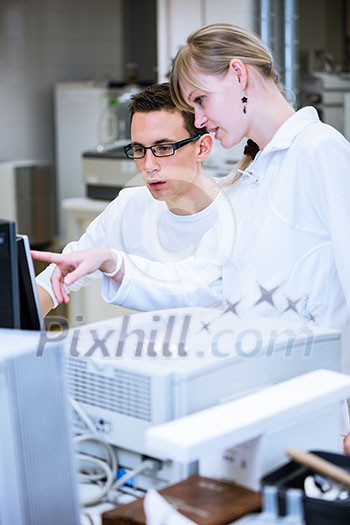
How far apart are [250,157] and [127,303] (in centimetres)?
45

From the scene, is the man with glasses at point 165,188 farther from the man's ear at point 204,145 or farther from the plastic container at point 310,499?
the plastic container at point 310,499

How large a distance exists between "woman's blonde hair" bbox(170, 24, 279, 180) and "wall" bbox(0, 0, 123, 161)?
4.73 m

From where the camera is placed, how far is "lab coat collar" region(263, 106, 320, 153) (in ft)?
5.74

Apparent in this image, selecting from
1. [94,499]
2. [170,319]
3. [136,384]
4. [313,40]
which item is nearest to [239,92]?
[170,319]

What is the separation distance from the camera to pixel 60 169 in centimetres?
628

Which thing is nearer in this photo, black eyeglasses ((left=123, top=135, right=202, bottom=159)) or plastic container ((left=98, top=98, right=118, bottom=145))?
black eyeglasses ((left=123, top=135, right=202, bottom=159))

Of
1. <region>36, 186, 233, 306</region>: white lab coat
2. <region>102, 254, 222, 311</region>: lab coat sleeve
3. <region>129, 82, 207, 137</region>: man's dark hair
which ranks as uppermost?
<region>129, 82, 207, 137</region>: man's dark hair

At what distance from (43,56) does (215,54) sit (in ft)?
16.5

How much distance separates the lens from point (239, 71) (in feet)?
5.70

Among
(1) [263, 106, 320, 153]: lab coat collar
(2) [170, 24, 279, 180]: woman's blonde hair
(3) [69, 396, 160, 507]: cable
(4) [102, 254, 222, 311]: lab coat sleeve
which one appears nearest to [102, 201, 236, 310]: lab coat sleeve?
(4) [102, 254, 222, 311]: lab coat sleeve

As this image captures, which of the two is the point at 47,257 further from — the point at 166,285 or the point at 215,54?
the point at 215,54

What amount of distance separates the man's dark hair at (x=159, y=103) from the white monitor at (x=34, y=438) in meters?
1.12

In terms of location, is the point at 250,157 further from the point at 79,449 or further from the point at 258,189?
the point at 79,449

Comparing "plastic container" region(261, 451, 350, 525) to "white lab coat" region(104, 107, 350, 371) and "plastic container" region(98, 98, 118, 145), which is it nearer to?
"white lab coat" region(104, 107, 350, 371)
